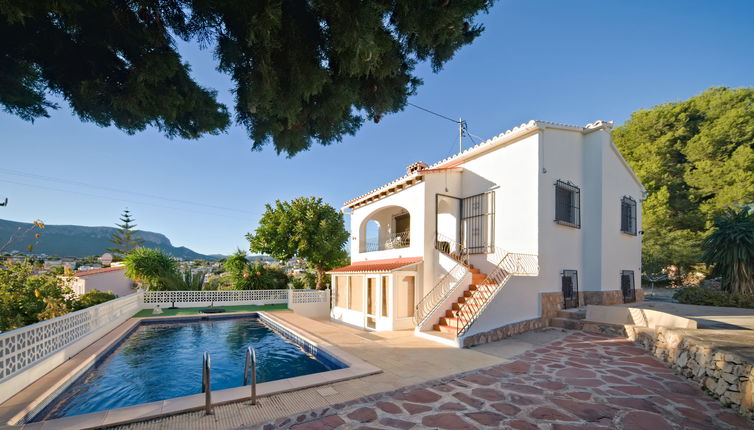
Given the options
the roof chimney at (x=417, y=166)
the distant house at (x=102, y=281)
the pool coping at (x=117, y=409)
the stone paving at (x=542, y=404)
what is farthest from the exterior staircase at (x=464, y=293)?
the distant house at (x=102, y=281)

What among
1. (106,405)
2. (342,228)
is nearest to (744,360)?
(106,405)

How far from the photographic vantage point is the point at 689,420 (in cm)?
450

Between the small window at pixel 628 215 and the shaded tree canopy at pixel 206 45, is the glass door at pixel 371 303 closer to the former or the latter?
the shaded tree canopy at pixel 206 45

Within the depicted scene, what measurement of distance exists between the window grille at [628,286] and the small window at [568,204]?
3.64m

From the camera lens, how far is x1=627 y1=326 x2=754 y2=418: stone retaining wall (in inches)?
186

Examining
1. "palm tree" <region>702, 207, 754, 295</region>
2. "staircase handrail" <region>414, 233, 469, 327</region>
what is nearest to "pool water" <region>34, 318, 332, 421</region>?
"staircase handrail" <region>414, 233, 469, 327</region>

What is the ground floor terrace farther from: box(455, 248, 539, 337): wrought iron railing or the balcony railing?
the balcony railing

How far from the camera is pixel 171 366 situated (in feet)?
27.3

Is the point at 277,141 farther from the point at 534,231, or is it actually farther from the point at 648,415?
the point at 534,231

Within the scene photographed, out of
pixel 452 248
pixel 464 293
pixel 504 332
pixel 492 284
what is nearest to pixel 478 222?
pixel 452 248

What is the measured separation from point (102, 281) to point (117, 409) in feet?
65.9

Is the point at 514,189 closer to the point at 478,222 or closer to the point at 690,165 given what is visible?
A: the point at 478,222

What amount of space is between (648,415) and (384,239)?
13592 millimetres

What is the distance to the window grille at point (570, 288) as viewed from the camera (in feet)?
38.8
